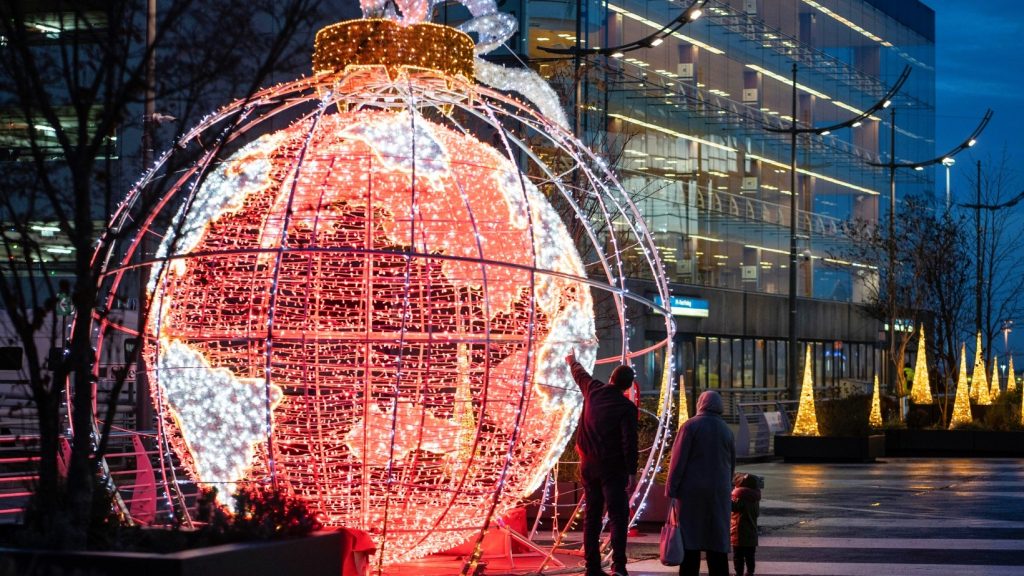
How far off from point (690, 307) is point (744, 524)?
30.3m

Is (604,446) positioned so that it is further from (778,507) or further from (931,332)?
(931,332)

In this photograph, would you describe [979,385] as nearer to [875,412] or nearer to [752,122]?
[875,412]

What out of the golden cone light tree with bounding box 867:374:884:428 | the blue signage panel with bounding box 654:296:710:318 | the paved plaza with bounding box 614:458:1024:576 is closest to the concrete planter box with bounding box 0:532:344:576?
the paved plaza with bounding box 614:458:1024:576

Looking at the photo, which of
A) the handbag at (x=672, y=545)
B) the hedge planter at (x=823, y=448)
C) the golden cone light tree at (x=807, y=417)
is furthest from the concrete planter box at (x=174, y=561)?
the golden cone light tree at (x=807, y=417)

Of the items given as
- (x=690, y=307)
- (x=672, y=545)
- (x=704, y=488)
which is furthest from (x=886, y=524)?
(x=690, y=307)

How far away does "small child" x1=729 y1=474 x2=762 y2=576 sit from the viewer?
1079 cm

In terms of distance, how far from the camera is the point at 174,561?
6.80 meters

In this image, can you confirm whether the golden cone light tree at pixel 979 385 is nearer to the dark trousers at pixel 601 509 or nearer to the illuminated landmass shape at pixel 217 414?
the dark trousers at pixel 601 509

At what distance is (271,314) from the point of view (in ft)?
28.4

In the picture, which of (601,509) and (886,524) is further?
(886,524)

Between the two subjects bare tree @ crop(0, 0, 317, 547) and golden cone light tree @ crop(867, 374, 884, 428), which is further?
golden cone light tree @ crop(867, 374, 884, 428)

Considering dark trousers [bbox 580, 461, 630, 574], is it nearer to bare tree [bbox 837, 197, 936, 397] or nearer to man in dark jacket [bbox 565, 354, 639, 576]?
man in dark jacket [bbox 565, 354, 639, 576]

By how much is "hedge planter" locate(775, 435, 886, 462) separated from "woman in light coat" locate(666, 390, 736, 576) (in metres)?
17.2

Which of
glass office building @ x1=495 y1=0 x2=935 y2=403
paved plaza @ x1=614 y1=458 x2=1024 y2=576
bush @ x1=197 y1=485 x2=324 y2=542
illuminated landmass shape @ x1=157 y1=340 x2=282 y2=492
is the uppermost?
glass office building @ x1=495 y1=0 x2=935 y2=403
